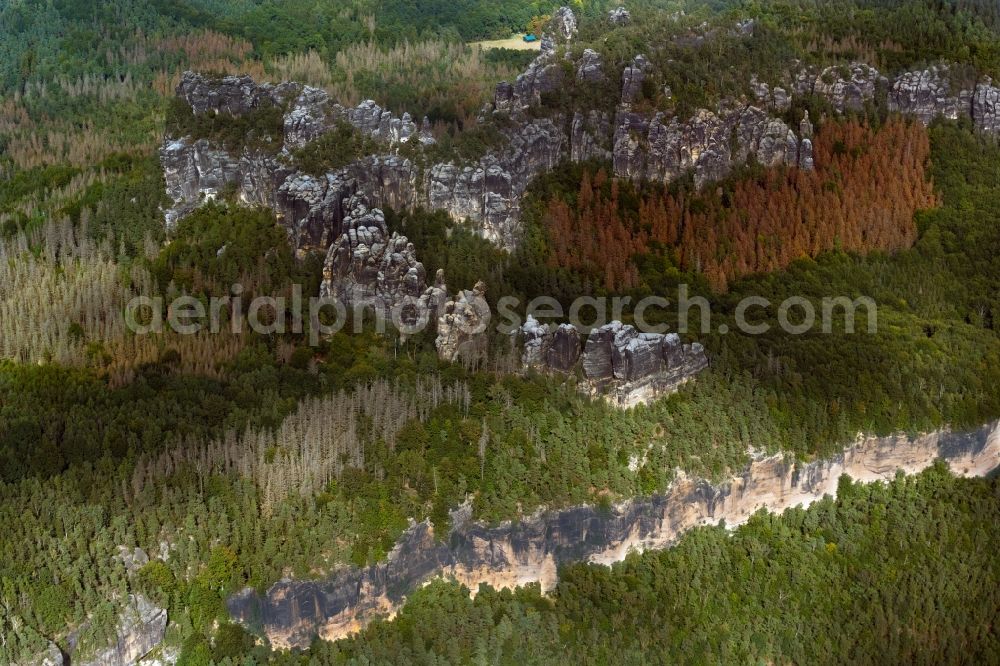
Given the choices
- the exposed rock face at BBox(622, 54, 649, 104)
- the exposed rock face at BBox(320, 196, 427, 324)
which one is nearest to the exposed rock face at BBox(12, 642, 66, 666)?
the exposed rock face at BBox(320, 196, 427, 324)

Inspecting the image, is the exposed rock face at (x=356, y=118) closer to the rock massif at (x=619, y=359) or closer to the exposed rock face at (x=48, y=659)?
the rock massif at (x=619, y=359)

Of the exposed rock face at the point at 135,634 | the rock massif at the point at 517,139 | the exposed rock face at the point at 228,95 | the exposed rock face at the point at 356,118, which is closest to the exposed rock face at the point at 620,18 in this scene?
the rock massif at the point at 517,139

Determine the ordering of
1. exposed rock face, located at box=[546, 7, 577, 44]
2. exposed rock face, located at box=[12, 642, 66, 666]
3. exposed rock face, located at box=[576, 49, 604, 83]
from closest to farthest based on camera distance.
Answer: exposed rock face, located at box=[12, 642, 66, 666] < exposed rock face, located at box=[576, 49, 604, 83] < exposed rock face, located at box=[546, 7, 577, 44]

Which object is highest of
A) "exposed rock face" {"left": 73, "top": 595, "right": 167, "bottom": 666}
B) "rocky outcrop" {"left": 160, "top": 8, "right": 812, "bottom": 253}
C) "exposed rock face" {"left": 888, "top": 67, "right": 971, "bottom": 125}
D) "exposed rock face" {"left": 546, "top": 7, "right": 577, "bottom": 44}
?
"exposed rock face" {"left": 546, "top": 7, "right": 577, "bottom": 44}

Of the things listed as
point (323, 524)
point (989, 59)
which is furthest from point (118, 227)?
point (989, 59)

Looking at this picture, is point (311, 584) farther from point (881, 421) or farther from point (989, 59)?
point (989, 59)

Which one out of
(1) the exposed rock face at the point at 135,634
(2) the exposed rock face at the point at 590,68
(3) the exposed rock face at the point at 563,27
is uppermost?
(3) the exposed rock face at the point at 563,27

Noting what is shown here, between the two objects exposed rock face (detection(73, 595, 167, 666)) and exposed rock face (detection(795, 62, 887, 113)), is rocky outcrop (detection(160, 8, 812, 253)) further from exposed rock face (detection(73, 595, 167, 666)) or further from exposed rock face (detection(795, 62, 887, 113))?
exposed rock face (detection(73, 595, 167, 666))
